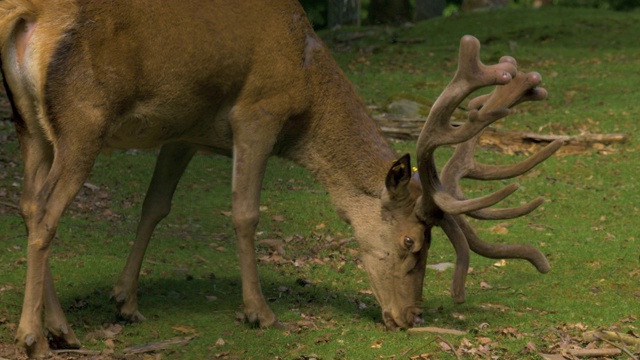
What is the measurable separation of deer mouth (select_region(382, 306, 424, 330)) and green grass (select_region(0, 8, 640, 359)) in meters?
0.14

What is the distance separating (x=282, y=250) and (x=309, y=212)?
1.36 meters

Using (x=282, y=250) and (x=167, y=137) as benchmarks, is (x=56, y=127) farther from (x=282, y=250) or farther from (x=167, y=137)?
(x=282, y=250)

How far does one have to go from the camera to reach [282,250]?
10156 mm

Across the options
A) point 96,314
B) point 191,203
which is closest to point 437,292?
point 96,314

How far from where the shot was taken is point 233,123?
25.0 ft

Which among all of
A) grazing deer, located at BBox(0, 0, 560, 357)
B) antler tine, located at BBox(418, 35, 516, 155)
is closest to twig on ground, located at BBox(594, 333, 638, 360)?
grazing deer, located at BBox(0, 0, 560, 357)

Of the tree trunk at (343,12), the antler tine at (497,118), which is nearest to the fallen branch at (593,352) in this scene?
the antler tine at (497,118)

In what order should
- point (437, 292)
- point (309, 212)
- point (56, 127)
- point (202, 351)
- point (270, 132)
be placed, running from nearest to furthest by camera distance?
point (56, 127) < point (202, 351) < point (270, 132) < point (437, 292) < point (309, 212)

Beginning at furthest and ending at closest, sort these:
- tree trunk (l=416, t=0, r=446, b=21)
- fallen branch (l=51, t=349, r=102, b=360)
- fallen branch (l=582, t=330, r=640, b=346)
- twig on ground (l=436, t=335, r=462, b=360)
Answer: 1. tree trunk (l=416, t=0, r=446, b=21)
2. fallen branch (l=582, t=330, r=640, b=346)
3. twig on ground (l=436, t=335, r=462, b=360)
4. fallen branch (l=51, t=349, r=102, b=360)

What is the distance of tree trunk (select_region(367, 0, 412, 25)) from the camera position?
84.0ft

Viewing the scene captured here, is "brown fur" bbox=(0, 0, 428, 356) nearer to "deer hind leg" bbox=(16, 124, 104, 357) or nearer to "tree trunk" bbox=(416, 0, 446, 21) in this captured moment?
"deer hind leg" bbox=(16, 124, 104, 357)

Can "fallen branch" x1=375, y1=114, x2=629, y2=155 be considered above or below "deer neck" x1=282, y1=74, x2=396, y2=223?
below

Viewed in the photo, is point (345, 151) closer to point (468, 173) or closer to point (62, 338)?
point (468, 173)

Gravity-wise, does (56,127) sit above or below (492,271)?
above
